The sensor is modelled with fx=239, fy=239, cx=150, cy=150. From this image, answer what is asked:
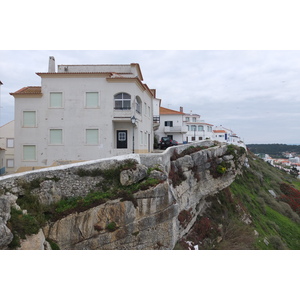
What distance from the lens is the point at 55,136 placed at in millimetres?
19688

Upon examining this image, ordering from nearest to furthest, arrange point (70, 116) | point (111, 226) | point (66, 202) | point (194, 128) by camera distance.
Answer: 1. point (66, 202)
2. point (111, 226)
3. point (70, 116)
4. point (194, 128)

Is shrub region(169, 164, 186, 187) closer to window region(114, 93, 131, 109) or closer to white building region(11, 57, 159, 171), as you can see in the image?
white building region(11, 57, 159, 171)

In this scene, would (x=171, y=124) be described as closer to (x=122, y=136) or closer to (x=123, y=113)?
(x=122, y=136)

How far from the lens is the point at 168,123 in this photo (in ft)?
145

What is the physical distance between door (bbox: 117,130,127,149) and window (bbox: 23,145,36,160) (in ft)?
22.9

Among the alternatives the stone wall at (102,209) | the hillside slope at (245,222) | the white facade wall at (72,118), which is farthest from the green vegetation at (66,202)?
→ the white facade wall at (72,118)

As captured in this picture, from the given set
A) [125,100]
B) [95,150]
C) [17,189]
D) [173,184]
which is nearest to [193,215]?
[173,184]

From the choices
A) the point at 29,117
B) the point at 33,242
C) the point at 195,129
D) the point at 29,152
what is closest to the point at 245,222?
the point at 33,242

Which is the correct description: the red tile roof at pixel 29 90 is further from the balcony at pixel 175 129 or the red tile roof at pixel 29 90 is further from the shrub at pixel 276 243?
the balcony at pixel 175 129

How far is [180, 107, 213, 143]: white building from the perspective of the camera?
53594mm

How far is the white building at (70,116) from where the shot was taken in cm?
1945

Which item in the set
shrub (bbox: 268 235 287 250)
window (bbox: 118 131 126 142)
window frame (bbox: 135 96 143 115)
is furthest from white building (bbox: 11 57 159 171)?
shrub (bbox: 268 235 287 250)

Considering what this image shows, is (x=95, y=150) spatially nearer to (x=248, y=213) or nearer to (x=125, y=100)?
(x=125, y=100)

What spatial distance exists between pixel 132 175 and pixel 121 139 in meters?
8.87
